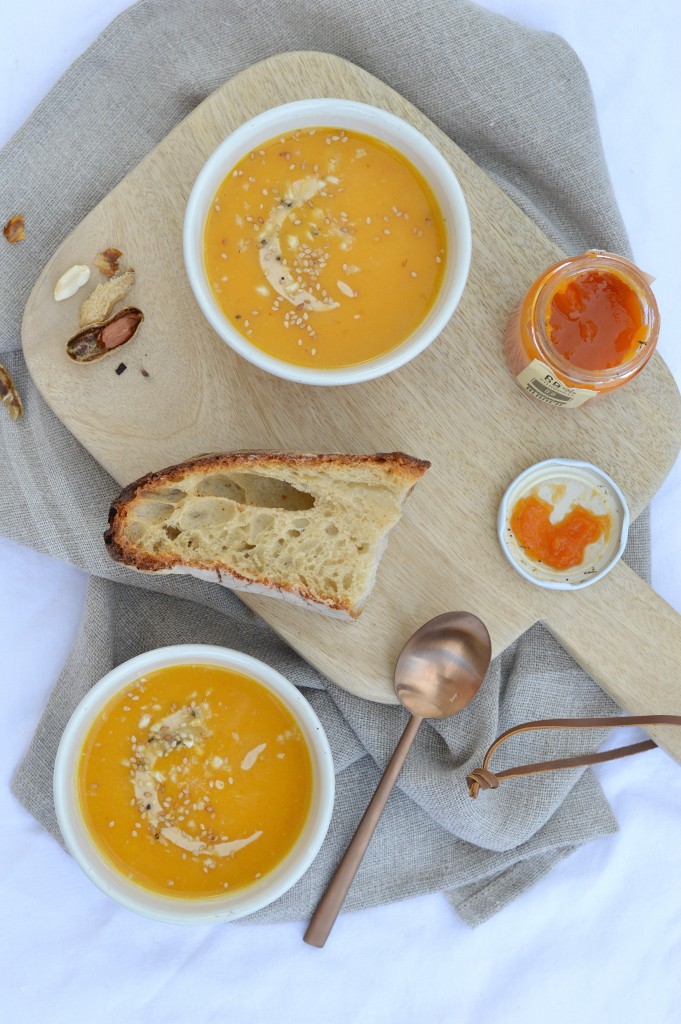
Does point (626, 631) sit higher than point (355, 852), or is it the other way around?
point (626, 631)

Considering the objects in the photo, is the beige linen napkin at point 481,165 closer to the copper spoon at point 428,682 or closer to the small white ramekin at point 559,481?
the copper spoon at point 428,682

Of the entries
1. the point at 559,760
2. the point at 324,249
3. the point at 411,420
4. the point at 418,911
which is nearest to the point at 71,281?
the point at 324,249

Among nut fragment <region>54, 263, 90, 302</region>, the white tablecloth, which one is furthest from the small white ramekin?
nut fragment <region>54, 263, 90, 302</region>

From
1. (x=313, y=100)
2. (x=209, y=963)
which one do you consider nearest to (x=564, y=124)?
(x=313, y=100)

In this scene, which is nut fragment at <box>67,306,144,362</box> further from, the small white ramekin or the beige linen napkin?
the small white ramekin

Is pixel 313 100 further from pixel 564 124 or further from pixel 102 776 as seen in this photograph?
pixel 102 776

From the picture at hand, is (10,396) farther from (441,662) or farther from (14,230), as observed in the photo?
(441,662)
